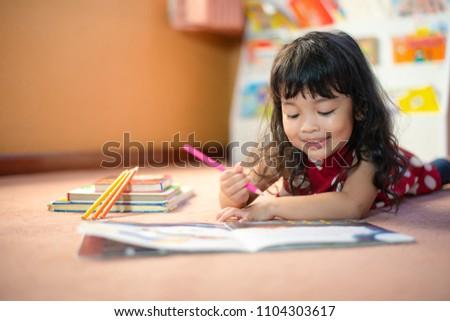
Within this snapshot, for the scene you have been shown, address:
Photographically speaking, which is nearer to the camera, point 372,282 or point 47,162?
point 372,282

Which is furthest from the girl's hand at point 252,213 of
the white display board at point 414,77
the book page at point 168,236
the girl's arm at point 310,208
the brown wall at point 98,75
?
the brown wall at point 98,75

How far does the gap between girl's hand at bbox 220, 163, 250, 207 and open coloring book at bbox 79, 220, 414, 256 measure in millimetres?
101

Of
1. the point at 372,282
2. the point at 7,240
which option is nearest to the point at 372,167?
the point at 372,282

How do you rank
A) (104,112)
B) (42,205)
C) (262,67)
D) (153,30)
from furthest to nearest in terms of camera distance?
(262,67) < (153,30) < (104,112) < (42,205)

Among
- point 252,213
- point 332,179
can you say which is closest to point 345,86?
point 332,179

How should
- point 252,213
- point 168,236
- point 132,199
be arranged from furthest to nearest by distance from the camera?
1. point 132,199
2. point 252,213
3. point 168,236

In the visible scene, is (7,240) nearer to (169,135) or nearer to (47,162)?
(47,162)

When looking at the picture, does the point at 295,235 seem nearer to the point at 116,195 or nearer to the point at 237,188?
the point at 237,188

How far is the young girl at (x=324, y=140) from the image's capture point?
3.24 ft

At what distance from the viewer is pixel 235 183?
3.23ft

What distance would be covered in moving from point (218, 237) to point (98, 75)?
1.61m

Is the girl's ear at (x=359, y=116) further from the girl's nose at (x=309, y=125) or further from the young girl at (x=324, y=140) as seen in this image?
the girl's nose at (x=309, y=125)

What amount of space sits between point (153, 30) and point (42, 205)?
4.44 feet
